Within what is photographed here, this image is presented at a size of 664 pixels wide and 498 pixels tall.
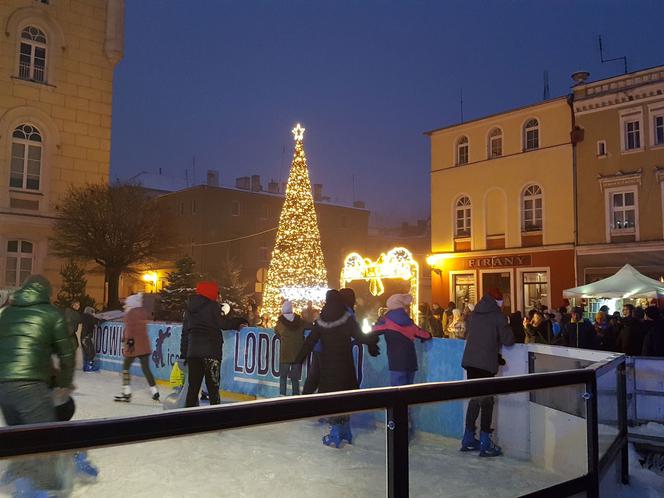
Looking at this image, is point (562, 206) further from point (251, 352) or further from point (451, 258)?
point (251, 352)

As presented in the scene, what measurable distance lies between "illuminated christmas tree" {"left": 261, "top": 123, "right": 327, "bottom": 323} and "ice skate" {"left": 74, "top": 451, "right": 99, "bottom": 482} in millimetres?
16460

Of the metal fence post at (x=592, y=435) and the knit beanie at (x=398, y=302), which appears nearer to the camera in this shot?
the metal fence post at (x=592, y=435)

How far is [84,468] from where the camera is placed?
200cm

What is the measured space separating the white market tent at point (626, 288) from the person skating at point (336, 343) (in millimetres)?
9660

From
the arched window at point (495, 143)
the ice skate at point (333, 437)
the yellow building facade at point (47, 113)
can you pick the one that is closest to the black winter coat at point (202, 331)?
the ice skate at point (333, 437)

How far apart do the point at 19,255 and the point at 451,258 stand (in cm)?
1844

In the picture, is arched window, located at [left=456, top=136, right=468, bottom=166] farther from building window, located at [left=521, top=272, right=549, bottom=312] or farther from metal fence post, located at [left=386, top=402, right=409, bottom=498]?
metal fence post, located at [left=386, top=402, right=409, bottom=498]

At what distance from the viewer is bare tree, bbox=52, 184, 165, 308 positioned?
23.4m

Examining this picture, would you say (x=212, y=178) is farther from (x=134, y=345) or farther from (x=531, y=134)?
(x=134, y=345)

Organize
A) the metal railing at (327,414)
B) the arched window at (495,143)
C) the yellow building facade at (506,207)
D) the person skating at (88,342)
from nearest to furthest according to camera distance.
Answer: the metal railing at (327,414), the person skating at (88,342), the yellow building facade at (506,207), the arched window at (495,143)

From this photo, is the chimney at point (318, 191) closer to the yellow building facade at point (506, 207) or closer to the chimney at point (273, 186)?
the chimney at point (273, 186)

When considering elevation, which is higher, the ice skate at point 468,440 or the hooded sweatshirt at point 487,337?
the hooded sweatshirt at point 487,337

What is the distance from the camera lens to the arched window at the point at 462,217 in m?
28.1

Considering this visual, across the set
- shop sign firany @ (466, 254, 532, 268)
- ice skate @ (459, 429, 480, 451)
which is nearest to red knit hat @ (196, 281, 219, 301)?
ice skate @ (459, 429, 480, 451)
